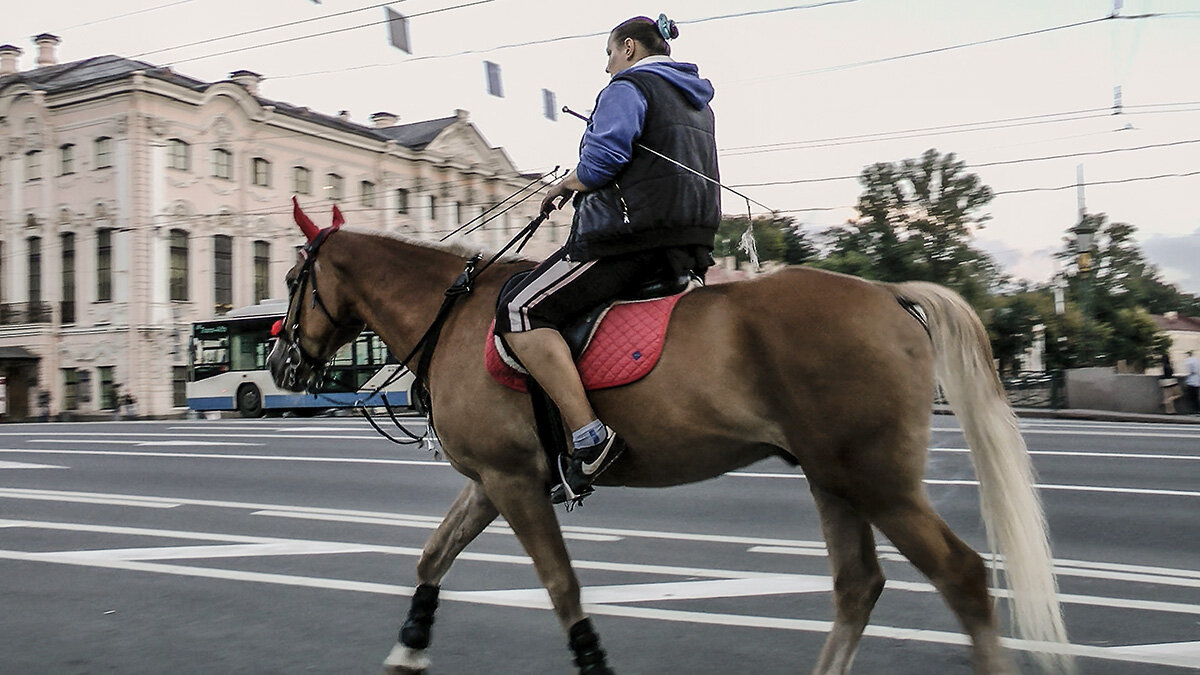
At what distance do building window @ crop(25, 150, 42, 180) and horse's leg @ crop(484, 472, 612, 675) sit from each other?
139ft

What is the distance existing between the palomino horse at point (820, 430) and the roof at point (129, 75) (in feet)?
119

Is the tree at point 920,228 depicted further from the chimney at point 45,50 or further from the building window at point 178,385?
the chimney at point 45,50

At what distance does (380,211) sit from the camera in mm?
47094

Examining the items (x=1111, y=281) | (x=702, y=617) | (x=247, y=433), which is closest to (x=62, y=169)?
(x=247, y=433)

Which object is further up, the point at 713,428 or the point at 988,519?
the point at 713,428

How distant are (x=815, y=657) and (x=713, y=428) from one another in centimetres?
127

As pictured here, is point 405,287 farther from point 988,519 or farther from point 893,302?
point 988,519

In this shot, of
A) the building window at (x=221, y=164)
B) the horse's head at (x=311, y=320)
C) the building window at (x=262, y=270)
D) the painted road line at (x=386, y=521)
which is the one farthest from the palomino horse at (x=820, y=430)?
the building window at (x=262, y=270)

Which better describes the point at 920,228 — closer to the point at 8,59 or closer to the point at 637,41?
the point at 8,59

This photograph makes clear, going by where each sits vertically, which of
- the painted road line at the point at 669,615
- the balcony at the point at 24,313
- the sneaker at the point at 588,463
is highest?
the balcony at the point at 24,313

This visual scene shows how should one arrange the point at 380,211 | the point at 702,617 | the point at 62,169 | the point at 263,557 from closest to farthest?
the point at 702,617
the point at 263,557
the point at 62,169
the point at 380,211

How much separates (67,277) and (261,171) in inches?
318

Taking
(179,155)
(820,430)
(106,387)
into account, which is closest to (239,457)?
(820,430)

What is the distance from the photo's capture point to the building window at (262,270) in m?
42.5
